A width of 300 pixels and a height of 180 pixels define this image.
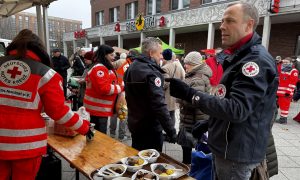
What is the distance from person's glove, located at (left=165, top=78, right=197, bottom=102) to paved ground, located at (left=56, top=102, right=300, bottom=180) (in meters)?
2.49

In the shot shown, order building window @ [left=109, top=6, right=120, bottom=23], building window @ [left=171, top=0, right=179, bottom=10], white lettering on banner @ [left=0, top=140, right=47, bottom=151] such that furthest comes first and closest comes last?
1. building window @ [left=109, top=6, right=120, bottom=23]
2. building window @ [left=171, top=0, right=179, bottom=10]
3. white lettering on banner @ [left=0, top=140, right=47, bottom=151]

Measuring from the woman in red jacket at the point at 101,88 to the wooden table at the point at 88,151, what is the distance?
938 millimetres

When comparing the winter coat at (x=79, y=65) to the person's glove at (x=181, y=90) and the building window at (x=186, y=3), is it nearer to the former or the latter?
the person's glove at (x=181, y=90)

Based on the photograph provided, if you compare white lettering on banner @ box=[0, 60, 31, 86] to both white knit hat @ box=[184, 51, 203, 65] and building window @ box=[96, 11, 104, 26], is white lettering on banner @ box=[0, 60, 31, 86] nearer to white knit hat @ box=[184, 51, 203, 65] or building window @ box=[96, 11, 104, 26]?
white knit hat @ box=[184, 51, 203, 65]

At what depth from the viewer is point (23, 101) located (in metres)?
1.79

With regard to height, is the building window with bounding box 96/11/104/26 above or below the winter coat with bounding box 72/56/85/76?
above

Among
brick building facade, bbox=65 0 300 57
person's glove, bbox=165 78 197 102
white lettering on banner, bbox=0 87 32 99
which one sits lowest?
white lettering on banner, bbox=0 87 32 99

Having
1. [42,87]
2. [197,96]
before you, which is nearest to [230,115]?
[197,96]

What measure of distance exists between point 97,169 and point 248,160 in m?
1.18

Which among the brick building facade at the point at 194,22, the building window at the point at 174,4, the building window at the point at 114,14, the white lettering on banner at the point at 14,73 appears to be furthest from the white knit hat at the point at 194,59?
the building window at the point at 114,14

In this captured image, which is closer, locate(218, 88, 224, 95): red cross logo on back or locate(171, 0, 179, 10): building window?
locate(218, 88, 224, 95): red cross logo on back

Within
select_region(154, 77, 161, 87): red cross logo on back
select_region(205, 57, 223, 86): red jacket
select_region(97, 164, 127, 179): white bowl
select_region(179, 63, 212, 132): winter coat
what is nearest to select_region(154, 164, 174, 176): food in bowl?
select_region(97, 164, 127, 179): white bowl

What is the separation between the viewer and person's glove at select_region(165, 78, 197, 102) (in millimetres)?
1521

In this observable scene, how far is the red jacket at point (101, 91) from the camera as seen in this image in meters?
3.46
